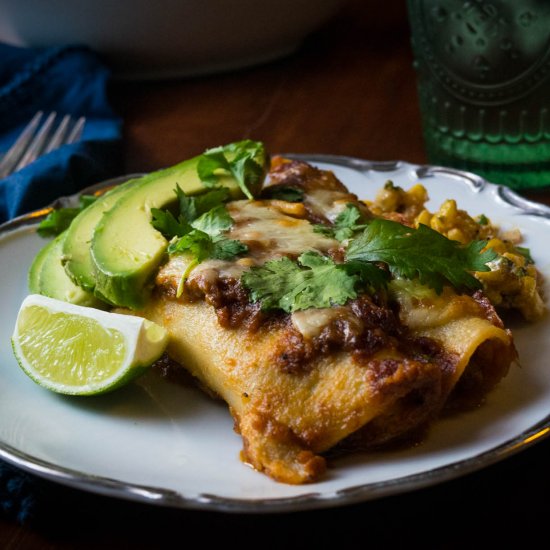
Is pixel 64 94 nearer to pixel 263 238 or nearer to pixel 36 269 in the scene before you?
pixel 36 269

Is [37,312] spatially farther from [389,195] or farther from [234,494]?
[389,195]

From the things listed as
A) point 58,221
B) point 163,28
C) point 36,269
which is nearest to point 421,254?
point 36,269

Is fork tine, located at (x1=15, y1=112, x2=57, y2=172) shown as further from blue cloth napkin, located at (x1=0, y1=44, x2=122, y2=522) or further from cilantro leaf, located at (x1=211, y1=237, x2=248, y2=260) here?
cilantro leaf, located at (x1=211, y1=237, x2=248, y2=260)

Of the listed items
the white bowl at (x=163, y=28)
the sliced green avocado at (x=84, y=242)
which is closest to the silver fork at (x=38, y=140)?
the white bowl at (x=163, y=28)

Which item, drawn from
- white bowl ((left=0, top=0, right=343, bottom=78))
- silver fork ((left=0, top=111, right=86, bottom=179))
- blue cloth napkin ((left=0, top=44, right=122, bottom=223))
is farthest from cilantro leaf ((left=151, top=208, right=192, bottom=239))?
white bowl ((left=0, top=0, right=343, bottom=78))

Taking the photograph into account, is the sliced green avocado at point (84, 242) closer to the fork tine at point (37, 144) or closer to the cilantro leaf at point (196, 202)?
the cilantro leaf at point (196, 202)
